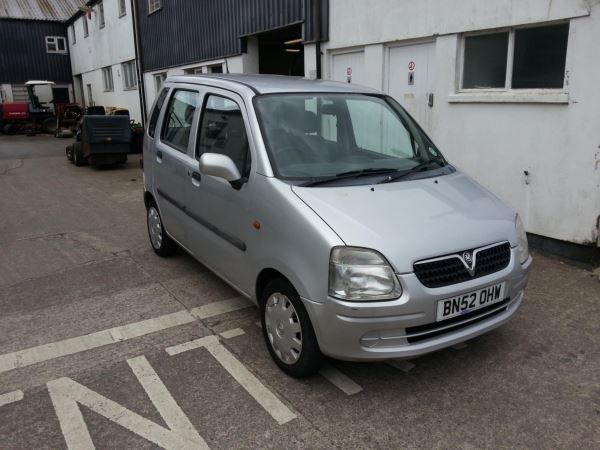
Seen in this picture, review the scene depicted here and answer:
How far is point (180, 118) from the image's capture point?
4863mm

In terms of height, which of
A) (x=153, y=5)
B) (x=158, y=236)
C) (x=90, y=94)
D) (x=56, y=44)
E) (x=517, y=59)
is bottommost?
(x=158, y=236)

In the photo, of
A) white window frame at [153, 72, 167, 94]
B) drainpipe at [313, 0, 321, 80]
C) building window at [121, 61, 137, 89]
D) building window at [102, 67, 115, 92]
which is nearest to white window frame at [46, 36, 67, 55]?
building window at [102, 67, 115, 92]

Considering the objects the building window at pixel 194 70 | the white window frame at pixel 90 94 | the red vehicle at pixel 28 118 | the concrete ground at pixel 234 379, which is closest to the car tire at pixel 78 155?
the building window at pixel 194 70

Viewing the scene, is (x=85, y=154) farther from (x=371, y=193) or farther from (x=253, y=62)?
(x=371, y=193)

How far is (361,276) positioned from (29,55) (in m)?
35.2

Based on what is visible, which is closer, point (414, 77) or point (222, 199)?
point (222, 199)

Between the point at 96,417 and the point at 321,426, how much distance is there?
4.44 ft

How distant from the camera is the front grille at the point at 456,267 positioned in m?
2.89

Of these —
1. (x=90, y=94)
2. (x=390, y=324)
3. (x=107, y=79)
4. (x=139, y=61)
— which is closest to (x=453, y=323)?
(x=390, y=324)

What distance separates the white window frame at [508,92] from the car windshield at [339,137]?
2156mm

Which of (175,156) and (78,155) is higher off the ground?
(175,156)

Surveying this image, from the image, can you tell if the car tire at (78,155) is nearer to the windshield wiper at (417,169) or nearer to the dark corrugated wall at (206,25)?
the dark corrugated wall at (206,25)

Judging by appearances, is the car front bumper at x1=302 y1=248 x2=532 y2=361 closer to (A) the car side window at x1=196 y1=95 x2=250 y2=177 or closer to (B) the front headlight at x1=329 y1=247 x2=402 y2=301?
(B) the front headlight at x1=329 y1=247 x2=402 y2=301

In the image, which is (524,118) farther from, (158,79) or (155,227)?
(158,79)
